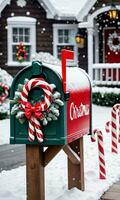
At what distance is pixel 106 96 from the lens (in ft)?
68.1

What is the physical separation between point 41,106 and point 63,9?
708 inches

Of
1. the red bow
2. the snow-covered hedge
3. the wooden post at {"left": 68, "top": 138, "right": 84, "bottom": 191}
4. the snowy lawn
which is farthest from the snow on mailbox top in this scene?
the snow-covered hedge

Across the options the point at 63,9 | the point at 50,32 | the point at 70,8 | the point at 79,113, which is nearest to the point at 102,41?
the point at 70,8

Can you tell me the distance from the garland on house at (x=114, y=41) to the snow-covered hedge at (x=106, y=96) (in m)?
3.33

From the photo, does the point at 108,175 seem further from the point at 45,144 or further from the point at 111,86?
the point at 111,86

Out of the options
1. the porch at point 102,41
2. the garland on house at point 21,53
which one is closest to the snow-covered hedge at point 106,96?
the porch at point 102,41

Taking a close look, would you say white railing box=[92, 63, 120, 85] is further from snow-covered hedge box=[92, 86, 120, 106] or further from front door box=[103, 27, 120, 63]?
front door box=[103, 27, 120, 63]

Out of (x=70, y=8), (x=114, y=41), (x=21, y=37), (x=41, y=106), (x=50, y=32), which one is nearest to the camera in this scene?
(x=41, y=106)

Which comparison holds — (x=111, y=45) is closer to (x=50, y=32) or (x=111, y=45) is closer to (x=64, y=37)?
(x=64, y=37)

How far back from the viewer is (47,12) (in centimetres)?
2352

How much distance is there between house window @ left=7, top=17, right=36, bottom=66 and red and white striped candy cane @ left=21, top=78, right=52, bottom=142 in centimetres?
1695

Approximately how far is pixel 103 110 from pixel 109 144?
803 centimetres

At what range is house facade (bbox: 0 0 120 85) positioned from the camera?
2330 cm

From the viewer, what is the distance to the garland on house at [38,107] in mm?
6359
